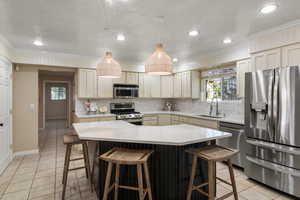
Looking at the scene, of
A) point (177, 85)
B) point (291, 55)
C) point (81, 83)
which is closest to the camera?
point (291, 55)

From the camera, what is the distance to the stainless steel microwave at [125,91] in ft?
15.6

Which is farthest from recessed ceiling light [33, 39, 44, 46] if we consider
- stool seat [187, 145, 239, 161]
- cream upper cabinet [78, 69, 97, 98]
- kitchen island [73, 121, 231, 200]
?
stool seat [187, 145, 239, 161]

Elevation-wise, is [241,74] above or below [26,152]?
above

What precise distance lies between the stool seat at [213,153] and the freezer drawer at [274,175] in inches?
41.7

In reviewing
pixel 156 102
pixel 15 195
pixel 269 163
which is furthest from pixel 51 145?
pixel 269 163

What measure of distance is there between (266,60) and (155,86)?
3186mm

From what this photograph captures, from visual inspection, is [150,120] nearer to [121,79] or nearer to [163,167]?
[121,79]

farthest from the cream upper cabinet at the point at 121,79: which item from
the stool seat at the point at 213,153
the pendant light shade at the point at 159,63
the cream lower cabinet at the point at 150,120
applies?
the stool seat at the point at 213,153

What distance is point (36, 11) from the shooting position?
2.13m

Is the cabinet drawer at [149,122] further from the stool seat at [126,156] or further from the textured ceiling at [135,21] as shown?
the stool seat at [126,156]

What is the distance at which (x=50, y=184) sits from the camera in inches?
104

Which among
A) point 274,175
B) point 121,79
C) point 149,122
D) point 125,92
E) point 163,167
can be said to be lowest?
point 274,175

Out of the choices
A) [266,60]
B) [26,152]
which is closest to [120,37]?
[266,60]

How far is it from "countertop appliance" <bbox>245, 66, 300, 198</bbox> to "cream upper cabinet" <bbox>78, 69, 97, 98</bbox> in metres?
3.61
